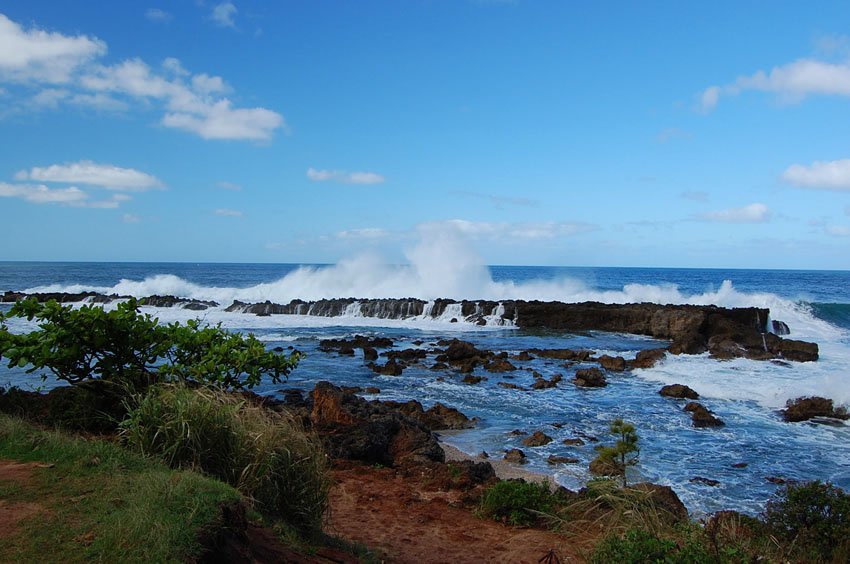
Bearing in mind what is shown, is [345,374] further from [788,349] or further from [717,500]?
[788,349]

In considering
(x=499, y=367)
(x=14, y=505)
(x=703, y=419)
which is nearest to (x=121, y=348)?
(x=14, y=505)

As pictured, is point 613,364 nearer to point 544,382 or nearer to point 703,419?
point 544,382

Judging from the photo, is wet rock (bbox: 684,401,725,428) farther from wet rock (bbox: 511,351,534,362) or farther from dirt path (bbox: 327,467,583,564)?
wet rock (bbox: 511,351,534,362)

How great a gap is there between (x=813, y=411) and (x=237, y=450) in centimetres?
1483

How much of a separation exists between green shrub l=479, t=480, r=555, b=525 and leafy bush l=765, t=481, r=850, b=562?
8.48ft

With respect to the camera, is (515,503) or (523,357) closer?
(515,503)

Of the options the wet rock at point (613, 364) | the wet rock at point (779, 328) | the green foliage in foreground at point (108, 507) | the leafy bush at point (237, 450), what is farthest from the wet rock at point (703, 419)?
the wet rock at point (779, 328)

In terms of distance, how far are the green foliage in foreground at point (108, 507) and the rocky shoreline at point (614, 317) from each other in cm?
2240

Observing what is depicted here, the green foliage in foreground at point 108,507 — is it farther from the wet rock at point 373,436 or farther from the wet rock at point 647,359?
the wet rock at point 647,359

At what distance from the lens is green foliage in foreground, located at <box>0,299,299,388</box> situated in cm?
662

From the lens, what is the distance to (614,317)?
118ft

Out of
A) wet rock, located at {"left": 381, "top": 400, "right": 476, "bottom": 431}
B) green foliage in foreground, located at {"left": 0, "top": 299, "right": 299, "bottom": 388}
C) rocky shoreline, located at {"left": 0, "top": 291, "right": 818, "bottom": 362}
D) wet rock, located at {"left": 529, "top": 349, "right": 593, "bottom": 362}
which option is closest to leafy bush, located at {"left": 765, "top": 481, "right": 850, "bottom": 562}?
green foliage in foreground, located at {"left": 0, "top": 299, "right": 299, "bottom": 388}

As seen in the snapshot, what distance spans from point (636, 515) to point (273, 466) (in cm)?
328

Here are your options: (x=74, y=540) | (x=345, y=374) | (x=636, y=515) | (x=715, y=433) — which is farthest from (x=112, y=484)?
(x=345, y=374)
